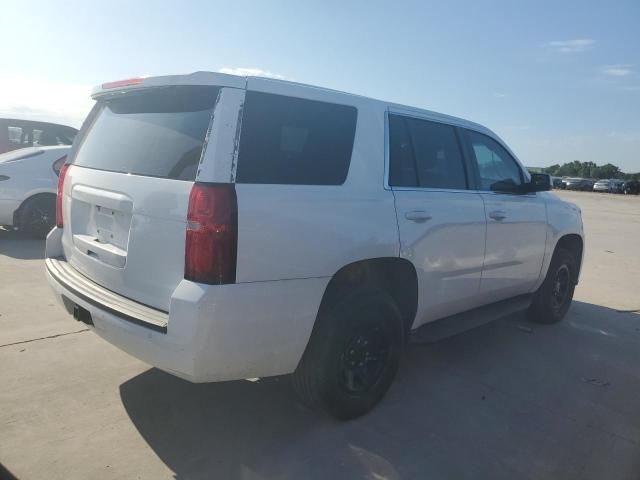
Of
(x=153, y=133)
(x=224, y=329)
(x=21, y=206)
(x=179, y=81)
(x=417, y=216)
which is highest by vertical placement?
(x=179, y=81)

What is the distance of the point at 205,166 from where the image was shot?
2.45 m

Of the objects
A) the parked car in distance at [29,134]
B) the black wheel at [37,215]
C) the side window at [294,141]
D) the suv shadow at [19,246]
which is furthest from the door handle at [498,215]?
the parked car in distance at [29,134]

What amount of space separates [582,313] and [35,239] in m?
7.65

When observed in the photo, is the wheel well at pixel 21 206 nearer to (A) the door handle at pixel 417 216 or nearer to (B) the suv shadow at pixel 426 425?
(B) the suv shadow at pixel 426 425

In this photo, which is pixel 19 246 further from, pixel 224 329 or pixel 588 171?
pixel 588 171

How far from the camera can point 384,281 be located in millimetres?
3389

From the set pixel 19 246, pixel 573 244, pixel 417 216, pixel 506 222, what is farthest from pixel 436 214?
pixel 19 246

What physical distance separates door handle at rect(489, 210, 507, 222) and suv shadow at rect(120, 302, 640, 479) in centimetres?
121

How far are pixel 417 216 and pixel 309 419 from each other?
1467 millimetres

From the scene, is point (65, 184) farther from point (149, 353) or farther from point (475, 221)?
point (475, 221)

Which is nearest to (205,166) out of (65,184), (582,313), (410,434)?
(65,184)

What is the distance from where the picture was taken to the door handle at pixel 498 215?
13.6 ft

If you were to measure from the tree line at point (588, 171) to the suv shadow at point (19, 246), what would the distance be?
253 feet

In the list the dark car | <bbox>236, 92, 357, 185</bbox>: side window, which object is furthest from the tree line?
<bbox>236, 92, 357, 185</bbox>: side window
